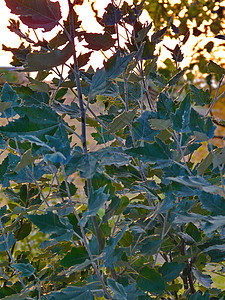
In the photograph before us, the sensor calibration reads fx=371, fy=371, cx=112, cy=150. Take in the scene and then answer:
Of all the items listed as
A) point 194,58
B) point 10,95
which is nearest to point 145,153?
point 10,95

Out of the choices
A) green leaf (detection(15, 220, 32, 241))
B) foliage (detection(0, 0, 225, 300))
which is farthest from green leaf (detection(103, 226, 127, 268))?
green leaf (detection(15, 220, 32, 241))

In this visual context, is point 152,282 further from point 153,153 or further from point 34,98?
point 34,98

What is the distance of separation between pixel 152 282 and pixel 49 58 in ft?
1.44

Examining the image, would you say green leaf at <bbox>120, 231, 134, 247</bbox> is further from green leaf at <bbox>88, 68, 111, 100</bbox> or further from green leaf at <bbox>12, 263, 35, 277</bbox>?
green leaf at <bbox>88, 68, 111, 100</bbox>

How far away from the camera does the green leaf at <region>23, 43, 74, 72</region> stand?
546mm

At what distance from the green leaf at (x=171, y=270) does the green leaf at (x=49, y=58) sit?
459mm

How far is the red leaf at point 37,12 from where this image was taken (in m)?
0.59

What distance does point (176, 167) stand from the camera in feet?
2.17

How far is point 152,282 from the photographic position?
0.69 metres

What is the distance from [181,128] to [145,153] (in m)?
0.07

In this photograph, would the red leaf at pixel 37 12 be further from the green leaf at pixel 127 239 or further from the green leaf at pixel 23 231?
the green leaf at pixel 23 231

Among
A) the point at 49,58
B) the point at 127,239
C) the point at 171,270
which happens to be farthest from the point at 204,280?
the point at 49,58

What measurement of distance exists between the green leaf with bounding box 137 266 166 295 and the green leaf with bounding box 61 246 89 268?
0.13 m

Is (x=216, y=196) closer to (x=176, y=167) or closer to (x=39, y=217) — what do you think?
(x=176, y=167)
